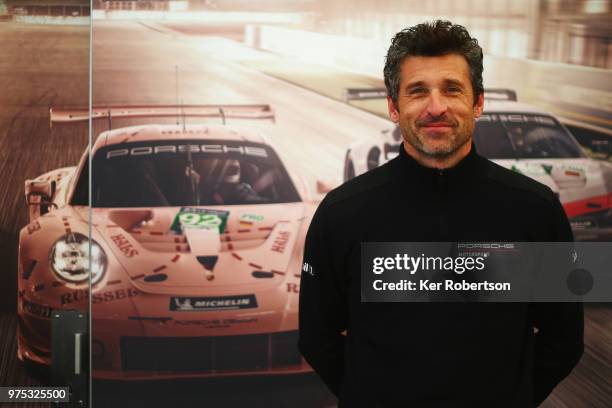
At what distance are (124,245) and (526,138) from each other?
153cm

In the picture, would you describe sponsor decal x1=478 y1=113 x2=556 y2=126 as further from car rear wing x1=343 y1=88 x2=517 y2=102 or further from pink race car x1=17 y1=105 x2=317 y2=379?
pink race car x1=17 y1=105 x2=317 y2=379

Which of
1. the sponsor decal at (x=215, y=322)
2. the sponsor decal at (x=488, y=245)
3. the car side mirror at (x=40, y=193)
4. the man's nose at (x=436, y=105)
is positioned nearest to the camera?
the man's nose at (x=436, y=105)

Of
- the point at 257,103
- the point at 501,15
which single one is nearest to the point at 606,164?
the point at 501,15

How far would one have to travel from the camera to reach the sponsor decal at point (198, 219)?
271 cm

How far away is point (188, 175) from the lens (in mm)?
2748

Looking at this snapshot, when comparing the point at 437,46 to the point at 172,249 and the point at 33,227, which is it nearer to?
the point at 172,249

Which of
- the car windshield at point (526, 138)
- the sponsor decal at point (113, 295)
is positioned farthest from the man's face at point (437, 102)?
the sponsor decal at point (113, 295)

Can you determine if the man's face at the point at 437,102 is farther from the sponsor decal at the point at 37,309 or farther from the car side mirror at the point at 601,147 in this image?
the sponsor decal at the point at 37,309

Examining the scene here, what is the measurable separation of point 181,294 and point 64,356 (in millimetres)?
513

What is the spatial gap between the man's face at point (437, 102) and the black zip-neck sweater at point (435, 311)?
0.08m

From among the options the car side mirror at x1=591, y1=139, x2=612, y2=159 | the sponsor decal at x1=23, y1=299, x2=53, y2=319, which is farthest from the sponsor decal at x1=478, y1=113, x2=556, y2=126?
the sponsor decal at x1=23, y1=299, x2=53, y2=319

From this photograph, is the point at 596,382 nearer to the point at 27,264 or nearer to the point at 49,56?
the point at 27,264

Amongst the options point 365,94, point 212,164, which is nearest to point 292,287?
point 212,164

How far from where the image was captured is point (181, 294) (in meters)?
2.70
